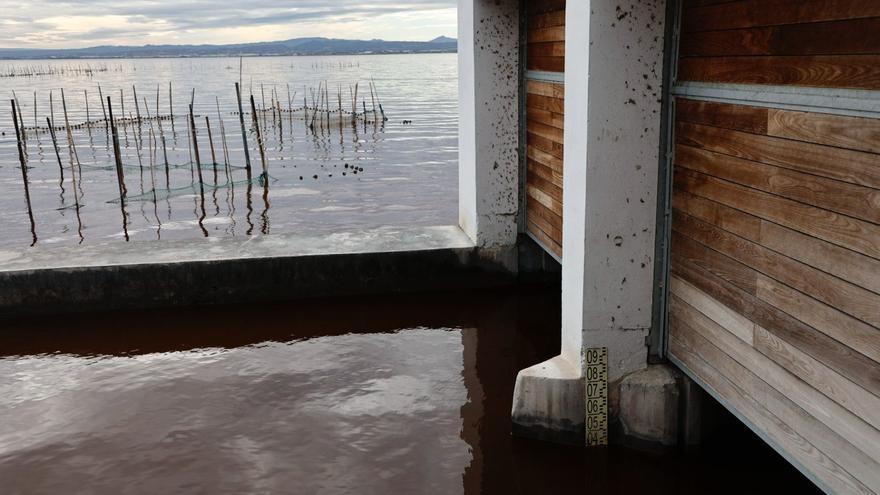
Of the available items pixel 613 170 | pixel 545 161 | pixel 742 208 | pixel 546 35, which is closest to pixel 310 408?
pixel 613 170

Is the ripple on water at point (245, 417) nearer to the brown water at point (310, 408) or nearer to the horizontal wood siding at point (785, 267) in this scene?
the brown water at point (310, 408)

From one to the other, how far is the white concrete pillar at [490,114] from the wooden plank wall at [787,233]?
159 inches

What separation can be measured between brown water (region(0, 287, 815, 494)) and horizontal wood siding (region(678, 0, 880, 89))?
2.84m

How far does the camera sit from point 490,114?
9305 millimetres

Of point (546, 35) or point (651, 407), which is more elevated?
point (546, 35)

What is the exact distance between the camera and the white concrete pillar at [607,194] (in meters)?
5.33

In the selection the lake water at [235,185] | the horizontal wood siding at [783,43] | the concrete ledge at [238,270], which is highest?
the horizontal wood siding at [783,43]

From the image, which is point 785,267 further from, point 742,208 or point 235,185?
point 235,185

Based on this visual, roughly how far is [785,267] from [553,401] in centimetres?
231

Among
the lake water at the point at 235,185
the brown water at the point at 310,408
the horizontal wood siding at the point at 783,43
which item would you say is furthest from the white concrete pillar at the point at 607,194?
the lake water at the point at 235,185

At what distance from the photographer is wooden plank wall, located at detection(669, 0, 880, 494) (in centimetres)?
360

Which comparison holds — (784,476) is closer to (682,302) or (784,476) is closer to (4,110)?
(682,302)

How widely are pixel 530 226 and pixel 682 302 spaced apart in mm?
4146

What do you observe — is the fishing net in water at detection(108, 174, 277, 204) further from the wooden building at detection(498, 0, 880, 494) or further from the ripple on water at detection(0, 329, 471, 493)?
the wooden building at detection(498, 0, 880, 494)
